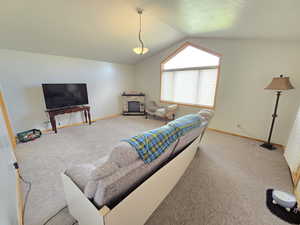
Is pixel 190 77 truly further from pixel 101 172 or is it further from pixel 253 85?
pixel 101 172

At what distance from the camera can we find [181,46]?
4230mm

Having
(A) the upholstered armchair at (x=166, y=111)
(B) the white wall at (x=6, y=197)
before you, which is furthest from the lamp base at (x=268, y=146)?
(B) the white wall at (x=6, y=197)

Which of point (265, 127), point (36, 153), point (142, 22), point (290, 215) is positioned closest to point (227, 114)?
point (265, 127)

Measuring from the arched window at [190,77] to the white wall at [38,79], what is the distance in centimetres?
238

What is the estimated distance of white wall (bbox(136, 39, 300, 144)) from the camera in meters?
2.72

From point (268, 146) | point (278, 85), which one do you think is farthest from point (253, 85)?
point (268, 146)

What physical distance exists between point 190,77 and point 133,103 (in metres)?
2.56

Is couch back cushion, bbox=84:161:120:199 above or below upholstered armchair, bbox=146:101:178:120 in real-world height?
above

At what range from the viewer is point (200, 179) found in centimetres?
187

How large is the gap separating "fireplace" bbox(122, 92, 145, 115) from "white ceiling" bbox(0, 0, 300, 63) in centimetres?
222

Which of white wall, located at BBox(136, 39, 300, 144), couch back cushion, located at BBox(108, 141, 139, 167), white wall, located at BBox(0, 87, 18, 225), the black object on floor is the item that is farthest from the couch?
white wall, located at BBox(136, 39, 300, 144)

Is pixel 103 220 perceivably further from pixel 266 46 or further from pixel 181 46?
pixel 181 46

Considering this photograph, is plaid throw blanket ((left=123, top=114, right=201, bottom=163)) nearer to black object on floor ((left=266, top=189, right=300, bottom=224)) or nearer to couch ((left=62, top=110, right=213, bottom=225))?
couch ((left=62, top=110, right=213, bottom=225))

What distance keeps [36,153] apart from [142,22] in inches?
141
